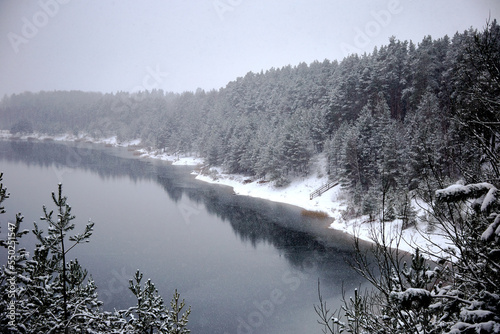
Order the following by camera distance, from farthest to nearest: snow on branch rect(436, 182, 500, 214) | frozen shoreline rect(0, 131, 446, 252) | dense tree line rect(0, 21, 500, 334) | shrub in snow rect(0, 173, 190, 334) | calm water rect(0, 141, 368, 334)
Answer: frozen shoreline rect(0, 131, 446, 252) < calm water rect(0, 141, 368, 334) < shrub in snow rect(0, 173, 190, 334) < dense tree line rect(0, 21, 500, 334) < snow on branch rect(436, 182, 500, 214)

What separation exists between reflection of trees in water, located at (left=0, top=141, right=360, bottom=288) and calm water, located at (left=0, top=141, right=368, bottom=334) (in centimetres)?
11

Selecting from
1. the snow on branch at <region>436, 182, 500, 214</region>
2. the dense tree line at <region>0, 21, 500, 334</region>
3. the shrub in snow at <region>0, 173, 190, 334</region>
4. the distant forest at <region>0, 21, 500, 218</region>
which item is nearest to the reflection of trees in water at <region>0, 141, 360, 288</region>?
the dense tree line at <region>0, 21, 500, 334</region>

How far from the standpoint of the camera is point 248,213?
37.9 meters

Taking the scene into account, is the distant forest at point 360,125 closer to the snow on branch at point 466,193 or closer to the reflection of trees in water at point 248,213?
the snow on branch at point 466,193

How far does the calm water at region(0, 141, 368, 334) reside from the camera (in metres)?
17.5

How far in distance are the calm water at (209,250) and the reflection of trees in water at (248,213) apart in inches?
4.5

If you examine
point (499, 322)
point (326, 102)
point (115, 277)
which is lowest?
point (115, 277)

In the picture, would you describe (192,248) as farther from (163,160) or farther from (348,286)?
(163,160)

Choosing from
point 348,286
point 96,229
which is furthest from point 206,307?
point 96,229

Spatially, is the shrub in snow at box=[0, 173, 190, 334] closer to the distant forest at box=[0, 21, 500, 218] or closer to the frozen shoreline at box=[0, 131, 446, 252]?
the distant forest at box=[0, 21, 500, 218]

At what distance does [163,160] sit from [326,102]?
53.6m

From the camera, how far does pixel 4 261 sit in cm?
2162

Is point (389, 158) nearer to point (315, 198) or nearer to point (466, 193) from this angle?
point (315, 198)

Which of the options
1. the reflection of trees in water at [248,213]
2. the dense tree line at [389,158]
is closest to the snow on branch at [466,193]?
the dense tree line at [389,158]
